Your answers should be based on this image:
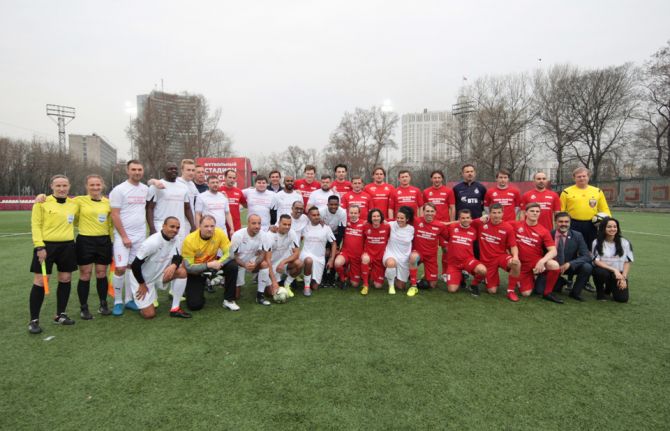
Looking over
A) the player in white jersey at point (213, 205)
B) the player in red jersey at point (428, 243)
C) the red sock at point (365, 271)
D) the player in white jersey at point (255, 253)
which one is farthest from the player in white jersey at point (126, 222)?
the player in red jersey at point (428, 243)

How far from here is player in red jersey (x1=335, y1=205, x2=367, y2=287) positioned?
562cm

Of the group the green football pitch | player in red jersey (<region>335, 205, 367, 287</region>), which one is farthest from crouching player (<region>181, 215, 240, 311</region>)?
player in red jersey (<region>335, 205, 367, 287</region>)

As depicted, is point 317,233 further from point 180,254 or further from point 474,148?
point 474,148

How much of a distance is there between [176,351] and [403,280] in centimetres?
339

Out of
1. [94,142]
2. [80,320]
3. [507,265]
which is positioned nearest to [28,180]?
[94,142]

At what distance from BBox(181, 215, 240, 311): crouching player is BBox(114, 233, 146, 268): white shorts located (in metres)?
0.55

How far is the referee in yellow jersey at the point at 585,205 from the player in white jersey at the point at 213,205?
18.3 ft

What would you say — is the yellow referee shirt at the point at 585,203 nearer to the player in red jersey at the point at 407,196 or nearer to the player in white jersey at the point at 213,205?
the player in red jersey at the point at 407,196

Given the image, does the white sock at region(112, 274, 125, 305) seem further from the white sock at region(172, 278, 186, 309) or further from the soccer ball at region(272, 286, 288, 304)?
the soccer ball at region(272, 286, 288, 304)

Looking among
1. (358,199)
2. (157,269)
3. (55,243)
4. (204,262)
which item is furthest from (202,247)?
(358,199)

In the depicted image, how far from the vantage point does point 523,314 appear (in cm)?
430

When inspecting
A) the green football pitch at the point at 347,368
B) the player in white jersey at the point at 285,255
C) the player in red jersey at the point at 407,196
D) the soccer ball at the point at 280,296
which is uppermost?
the player in red jersey at the point at 407,196

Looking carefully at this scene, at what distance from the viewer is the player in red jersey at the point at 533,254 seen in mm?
4938

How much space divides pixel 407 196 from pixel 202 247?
3.60 m
